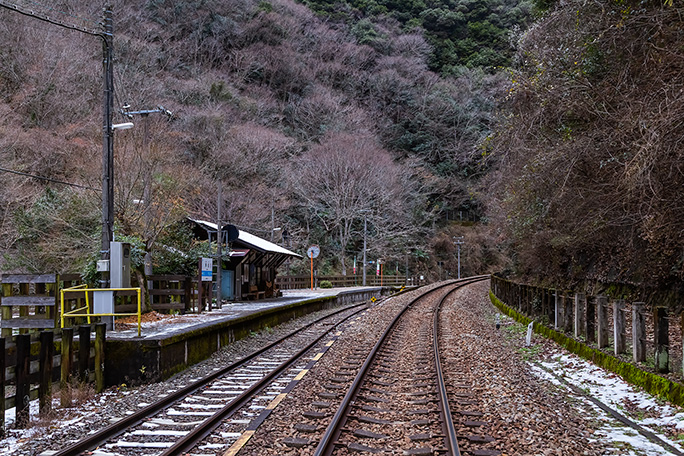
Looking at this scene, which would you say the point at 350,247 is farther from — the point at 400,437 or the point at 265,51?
the point at 400,437

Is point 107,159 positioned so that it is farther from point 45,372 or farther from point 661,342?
point 661,342

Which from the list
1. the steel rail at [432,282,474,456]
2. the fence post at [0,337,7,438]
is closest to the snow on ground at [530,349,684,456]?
the steel rail at [432,282,474,456]

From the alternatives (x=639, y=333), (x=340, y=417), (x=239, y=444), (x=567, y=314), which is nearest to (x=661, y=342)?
(x=639, y=333)

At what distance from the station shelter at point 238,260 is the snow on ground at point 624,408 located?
12.5m

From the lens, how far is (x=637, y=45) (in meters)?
10.1

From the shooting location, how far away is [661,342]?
7918 mm

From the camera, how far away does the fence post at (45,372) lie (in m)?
7.61

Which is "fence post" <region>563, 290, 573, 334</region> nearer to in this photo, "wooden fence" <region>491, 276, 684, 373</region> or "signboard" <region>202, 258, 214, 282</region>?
"wooden fence" <region>491, 276, 684, 373</region>

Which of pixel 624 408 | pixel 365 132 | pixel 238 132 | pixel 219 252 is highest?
pixel 365 132

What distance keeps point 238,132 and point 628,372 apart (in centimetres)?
3425

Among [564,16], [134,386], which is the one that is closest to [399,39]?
[564,16]

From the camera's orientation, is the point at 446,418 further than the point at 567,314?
No

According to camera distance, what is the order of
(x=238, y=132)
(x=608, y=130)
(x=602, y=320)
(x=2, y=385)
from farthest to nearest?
(x=238, y=132)
(x=608, y=130)
(x=602, y=320)
(x=2, y=385)

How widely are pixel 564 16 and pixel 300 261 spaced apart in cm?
3251
